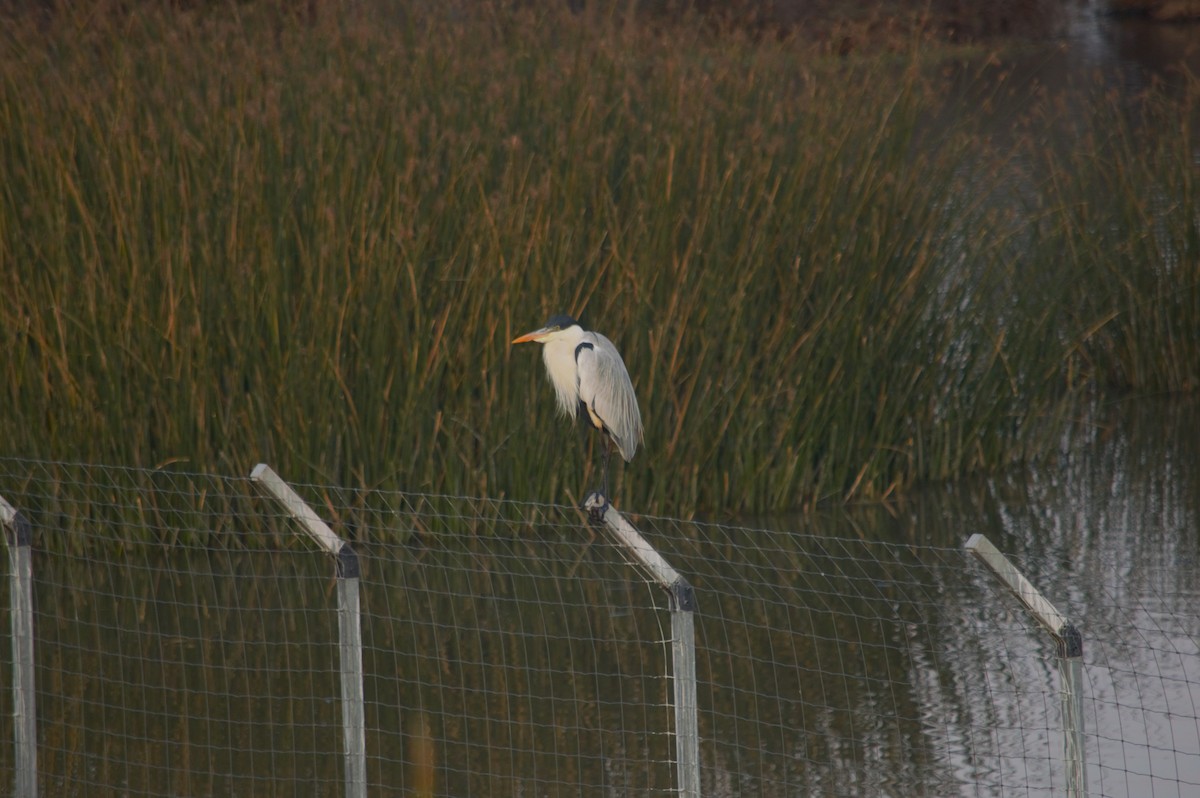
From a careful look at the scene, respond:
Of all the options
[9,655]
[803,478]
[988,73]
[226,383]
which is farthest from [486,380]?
[988,73]

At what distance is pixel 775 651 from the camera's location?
4.64 meters

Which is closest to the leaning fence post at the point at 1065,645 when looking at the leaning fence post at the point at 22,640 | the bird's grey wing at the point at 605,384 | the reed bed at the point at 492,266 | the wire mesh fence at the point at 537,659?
the wire mesh fence at the point at 537,659

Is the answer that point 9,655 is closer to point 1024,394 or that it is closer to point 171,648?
point 171,648

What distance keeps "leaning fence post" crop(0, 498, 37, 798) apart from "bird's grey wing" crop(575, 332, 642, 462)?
161 centimetres

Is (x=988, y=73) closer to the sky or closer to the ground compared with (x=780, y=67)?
closer to the sky

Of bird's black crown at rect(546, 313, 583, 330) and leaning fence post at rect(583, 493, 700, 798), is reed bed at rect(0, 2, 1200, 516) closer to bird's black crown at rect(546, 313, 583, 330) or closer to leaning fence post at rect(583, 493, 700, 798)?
bird's black crown at rect(546, 313, 583, 330)

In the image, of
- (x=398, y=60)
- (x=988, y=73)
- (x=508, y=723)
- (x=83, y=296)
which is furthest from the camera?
(x=988, y=73)

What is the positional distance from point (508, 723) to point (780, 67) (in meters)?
3.51

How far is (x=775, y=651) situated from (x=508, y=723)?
35.4 inches

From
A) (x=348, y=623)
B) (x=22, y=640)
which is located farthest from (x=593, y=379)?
(x=22, y=640)

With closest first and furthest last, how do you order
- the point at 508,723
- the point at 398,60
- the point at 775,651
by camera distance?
the point at 508,723, the point at 775,651, the point at 398,60

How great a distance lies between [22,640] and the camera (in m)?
3.07

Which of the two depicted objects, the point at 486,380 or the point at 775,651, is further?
the point at 486,380

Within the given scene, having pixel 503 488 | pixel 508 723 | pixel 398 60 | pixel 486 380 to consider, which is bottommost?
pixel 508 723
